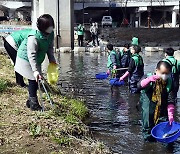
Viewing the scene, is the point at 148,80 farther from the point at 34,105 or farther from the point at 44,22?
the point at 34,105

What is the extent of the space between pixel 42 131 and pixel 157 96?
1.83m

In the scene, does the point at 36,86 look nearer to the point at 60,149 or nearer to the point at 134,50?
the point at 60,149

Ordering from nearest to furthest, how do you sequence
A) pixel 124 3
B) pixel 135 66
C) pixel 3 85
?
pixel 3 85, pixel 135 66, pixel 124 3

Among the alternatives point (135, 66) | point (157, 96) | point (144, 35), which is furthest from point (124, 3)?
point (157, 96)

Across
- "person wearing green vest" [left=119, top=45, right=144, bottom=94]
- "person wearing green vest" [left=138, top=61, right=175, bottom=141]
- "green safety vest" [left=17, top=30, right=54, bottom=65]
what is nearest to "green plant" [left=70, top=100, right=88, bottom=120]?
"green safety vest" [left=17, top=30, right=54, bottom=65]

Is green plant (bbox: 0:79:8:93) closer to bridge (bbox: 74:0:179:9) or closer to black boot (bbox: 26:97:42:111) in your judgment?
black boot (bbox: 26:97:42:111)

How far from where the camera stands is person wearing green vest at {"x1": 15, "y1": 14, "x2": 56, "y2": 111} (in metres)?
7.25

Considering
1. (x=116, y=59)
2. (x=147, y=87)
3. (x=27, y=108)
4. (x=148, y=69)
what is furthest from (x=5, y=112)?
(x=148, y=69)

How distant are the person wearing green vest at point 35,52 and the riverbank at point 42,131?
0.42 meters

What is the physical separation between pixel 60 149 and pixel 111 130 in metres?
2.57

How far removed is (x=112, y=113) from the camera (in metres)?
9.76

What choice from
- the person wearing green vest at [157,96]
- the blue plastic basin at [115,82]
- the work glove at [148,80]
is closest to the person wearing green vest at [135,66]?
the blue plastic basin at [115,82]

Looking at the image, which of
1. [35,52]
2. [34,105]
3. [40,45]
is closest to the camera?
[35,52]

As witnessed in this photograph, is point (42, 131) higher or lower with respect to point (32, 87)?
lower
